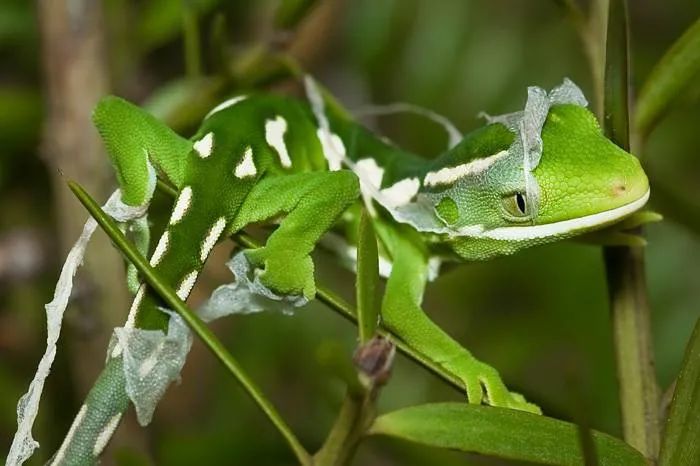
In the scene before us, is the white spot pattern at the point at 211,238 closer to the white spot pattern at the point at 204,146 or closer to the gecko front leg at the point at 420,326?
the white spot pattern at the point at 204,146

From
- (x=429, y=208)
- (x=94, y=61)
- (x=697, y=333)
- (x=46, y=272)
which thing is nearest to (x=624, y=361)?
(x=697, y=333)

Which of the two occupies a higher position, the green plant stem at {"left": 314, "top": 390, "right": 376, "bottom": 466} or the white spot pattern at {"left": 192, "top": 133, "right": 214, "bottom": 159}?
the white spot pattern at {"left": 192, "top": 133, "right": 214, "bottom": 159}

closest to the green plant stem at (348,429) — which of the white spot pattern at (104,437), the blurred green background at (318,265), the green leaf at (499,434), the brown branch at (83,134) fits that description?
the green leaf at (499,434)

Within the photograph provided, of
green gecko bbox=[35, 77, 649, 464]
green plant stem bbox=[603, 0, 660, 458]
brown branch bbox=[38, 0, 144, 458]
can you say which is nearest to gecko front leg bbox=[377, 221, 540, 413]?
green gecko bbox=[35, 77, 649, 464]

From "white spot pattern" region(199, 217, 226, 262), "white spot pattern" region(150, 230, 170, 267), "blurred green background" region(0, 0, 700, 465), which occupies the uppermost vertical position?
"white spot pattern" region(150, 230, 170, 267)

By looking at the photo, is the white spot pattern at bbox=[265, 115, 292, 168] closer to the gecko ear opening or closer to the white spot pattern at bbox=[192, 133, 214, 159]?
the white spot pattern at bbox=[192, 133, 214, 159]

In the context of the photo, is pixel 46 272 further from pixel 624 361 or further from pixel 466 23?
pixel 624 361
